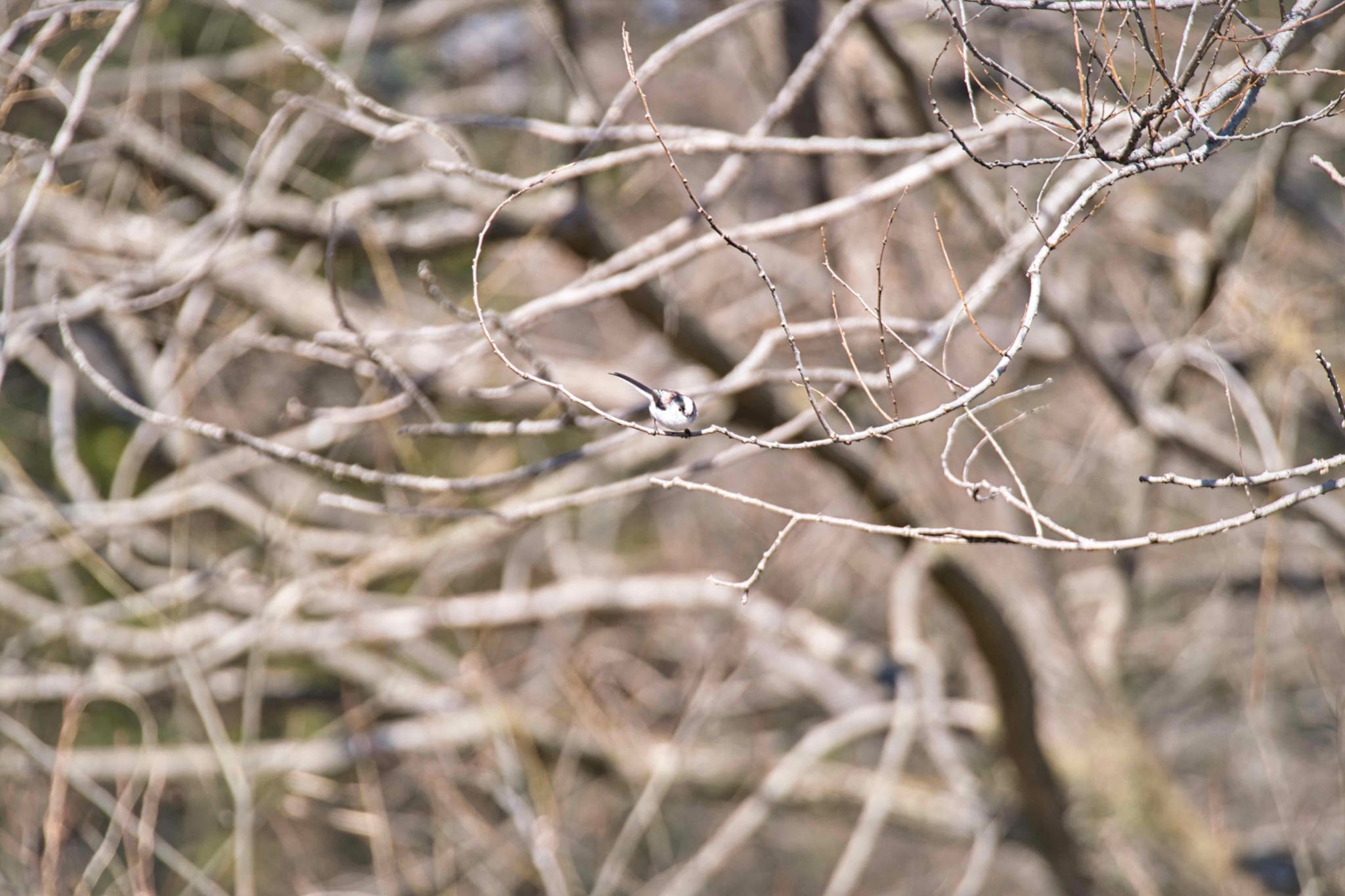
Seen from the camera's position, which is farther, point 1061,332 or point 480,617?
point 480,617

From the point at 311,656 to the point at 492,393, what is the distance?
2.77m

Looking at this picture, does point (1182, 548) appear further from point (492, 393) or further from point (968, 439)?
point (492, 393)

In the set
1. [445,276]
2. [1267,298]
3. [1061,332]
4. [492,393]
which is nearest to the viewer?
[492,393]

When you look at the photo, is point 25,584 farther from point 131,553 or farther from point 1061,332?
point 1061,332

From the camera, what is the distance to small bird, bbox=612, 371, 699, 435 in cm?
149

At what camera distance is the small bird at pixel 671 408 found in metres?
1.49

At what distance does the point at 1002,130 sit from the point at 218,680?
12.2 ft

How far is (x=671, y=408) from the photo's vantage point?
1496mm

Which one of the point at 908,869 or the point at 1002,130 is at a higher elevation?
the point at 1002,130

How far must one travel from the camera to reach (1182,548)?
5.20 m

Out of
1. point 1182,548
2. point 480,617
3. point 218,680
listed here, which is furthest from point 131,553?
point 1182,548

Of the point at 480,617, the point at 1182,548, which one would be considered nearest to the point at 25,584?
the point at 480,617

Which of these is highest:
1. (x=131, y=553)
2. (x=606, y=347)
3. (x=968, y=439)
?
(x=968, y=439)

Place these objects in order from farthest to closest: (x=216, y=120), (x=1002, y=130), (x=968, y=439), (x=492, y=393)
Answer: (x=216, y=120) < (x=968, y=439) < (x=1002, y=130) < (x=492, y=393)
